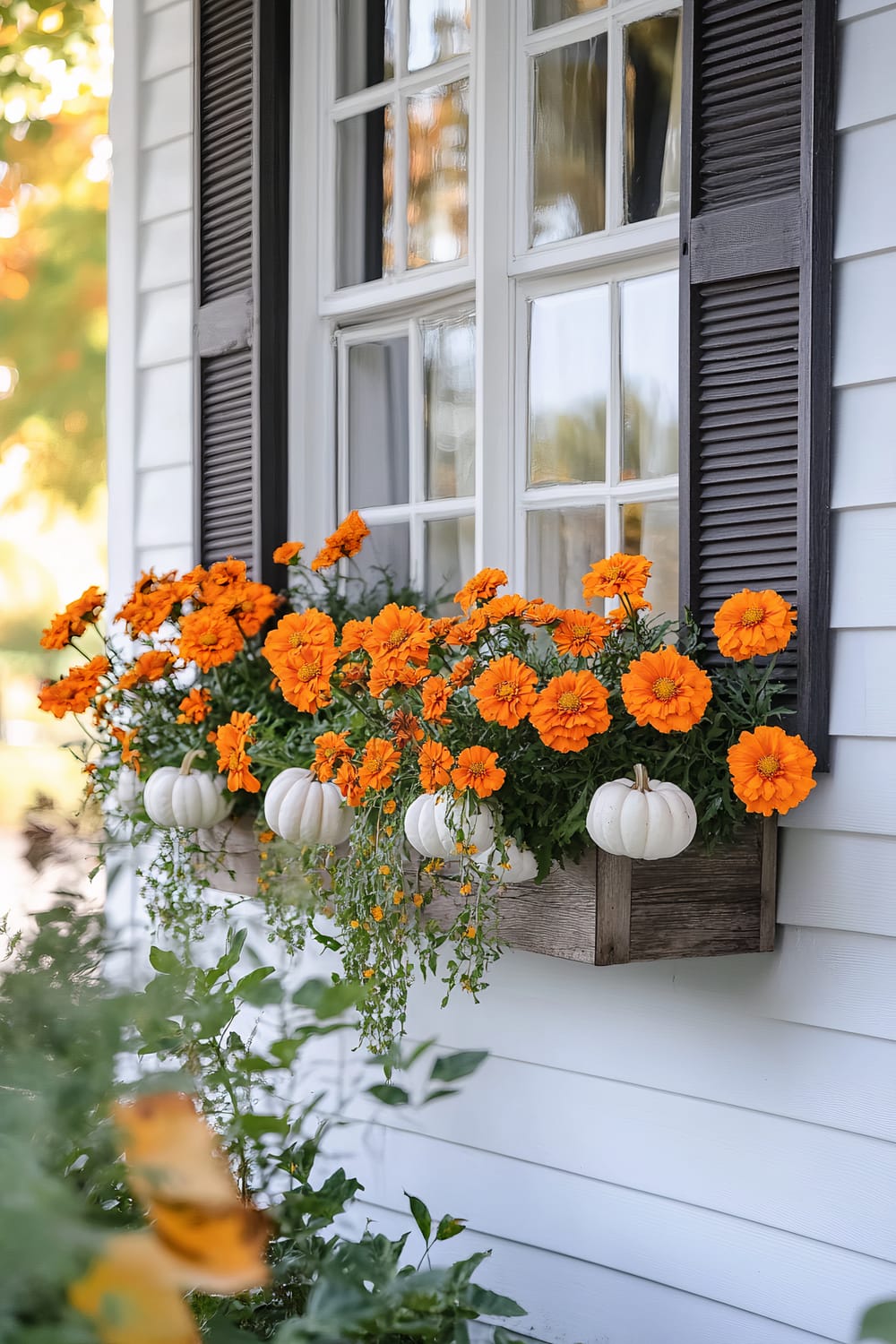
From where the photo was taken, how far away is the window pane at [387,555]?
244cm

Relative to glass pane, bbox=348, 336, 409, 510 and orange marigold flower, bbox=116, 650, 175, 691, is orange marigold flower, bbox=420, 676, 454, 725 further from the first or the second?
glass pane, bbox=348, 336, 409, 510

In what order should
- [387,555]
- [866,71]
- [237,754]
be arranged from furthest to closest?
[387,555]
[237,754]
[866,71]

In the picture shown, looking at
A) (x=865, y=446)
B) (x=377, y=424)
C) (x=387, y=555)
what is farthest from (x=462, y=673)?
(x=377, y=424)

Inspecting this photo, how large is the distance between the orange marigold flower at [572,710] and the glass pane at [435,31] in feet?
4.54

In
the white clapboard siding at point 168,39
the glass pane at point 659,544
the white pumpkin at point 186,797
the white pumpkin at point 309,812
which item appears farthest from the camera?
the white clapboard siding at point 168,39

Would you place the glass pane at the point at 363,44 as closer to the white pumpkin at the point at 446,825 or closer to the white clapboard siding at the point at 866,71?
the white clapboard siding at the point at 866,71

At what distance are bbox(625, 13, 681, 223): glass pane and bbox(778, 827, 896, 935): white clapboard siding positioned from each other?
1035 mm

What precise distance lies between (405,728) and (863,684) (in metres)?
0.62

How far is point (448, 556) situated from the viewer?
2365mm

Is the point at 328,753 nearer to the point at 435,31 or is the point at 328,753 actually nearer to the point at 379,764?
the point at 379,764

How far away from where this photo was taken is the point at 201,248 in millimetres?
2668

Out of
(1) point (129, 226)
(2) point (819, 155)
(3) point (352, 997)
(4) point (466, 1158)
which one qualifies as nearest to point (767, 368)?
Answer: (2) point (819, 155)

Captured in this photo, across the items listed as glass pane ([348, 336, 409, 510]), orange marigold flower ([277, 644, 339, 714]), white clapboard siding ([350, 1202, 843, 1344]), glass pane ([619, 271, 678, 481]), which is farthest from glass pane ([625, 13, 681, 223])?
white clapboard siding ([350, 1202, 843, 1344])

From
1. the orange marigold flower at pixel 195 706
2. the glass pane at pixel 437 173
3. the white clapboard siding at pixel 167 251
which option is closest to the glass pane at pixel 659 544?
the glass pane at pixel 437 173
